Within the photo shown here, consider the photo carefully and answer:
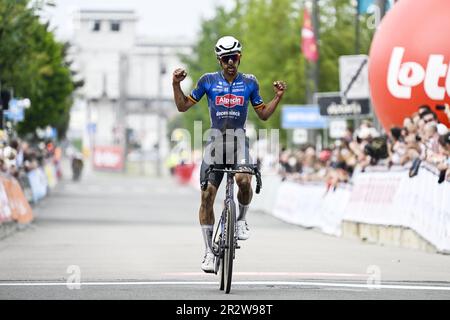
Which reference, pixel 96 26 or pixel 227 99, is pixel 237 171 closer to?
pixel 227 99

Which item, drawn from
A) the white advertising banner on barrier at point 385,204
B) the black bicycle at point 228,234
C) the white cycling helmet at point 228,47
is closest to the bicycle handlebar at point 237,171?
the black bicycle at point 228,234

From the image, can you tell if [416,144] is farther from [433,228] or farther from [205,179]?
[205,179]

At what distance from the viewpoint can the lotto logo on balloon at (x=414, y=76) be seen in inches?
1038

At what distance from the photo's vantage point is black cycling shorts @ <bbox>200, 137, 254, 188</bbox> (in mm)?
14336

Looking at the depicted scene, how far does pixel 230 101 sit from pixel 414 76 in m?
13.0

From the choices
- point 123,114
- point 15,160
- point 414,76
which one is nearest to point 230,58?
point 414,76

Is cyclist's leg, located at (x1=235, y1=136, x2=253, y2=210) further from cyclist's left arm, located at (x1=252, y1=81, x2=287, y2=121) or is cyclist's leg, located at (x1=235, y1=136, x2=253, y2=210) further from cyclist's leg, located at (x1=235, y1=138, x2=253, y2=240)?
cyclist's left arm, located at (x1=252, y1=81, x2=287, y2=121)

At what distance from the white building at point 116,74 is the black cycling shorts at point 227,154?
476 feet

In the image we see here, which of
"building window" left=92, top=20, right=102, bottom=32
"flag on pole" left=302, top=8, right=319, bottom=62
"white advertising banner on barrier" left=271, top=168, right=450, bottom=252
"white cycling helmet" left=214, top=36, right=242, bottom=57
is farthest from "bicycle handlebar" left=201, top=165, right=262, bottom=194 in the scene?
"building window" left=92, top=20, right=102, bottom=32

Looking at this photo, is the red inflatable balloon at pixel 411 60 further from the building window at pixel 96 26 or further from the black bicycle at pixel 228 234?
the building window at pixel 96 26

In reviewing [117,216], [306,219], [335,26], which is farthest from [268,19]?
[306,219]

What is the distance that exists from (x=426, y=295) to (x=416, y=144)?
35.5 feet

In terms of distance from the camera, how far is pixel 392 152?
2650 cm

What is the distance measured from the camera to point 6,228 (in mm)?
27828
